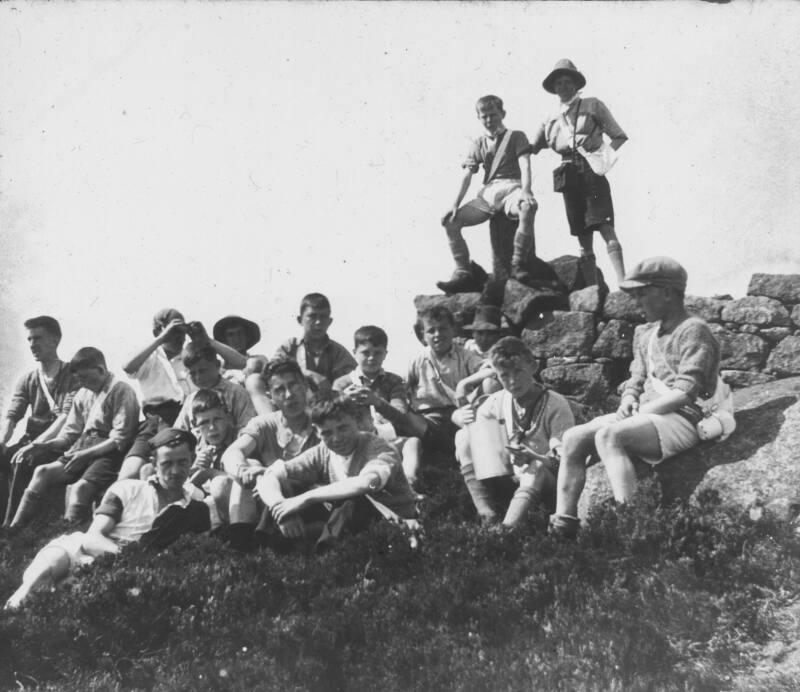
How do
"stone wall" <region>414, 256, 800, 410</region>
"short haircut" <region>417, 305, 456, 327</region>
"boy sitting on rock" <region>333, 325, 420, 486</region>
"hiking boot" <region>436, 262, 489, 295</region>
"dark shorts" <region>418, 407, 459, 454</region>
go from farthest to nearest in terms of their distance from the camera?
"hiking boot" <region>436, 262, 489, 295</region>
"stone wall" <region>414, 256, 800, 410</region>
"short haircut" <region>417, 305, 456, 327</region>
"dark shorts" <region>418, 407, 459, 454</region>
"boy sitting on rock" <region>333, 325, 420, 486</region>

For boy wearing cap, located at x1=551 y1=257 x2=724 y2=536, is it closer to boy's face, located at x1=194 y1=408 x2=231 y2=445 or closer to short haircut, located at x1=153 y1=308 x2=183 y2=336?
boy's face, located at x1=194 y1=408 x2=231 y2=445

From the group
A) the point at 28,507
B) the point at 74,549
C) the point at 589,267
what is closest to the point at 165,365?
the point at 28,507

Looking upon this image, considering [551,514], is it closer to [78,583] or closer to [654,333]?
[654,333]

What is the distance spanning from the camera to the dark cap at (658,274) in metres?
6.35

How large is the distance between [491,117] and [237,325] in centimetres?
381

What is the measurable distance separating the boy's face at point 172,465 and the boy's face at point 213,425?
1.93 ft

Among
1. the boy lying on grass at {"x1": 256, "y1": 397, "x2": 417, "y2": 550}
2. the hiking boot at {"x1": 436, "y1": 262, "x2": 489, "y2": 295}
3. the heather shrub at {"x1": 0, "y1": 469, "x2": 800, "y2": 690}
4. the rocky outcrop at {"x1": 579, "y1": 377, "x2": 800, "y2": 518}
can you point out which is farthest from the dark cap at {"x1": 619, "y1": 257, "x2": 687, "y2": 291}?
the hiking boot at {"x1": 436, "y1": 262, "x2": 489, "y2": 295}

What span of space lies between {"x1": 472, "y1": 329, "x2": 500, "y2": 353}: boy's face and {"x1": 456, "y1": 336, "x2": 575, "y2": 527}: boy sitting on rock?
2.69 metres

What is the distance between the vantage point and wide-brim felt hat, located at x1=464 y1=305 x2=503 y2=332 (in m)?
10.1

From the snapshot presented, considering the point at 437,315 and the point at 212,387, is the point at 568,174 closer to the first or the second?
the point at 437,315

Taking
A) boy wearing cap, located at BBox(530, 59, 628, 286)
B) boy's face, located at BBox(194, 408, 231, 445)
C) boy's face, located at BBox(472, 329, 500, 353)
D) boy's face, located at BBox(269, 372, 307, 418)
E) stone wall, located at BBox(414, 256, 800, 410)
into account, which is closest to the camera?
A: boy's face, located at BBox(269, 372, 307, 418)

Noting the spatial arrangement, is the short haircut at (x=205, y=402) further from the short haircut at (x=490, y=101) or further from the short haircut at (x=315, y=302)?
the short haircut at (x=490, y=101)

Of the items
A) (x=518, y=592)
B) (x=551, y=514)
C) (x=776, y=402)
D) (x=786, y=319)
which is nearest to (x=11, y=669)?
(x=518, y=592)

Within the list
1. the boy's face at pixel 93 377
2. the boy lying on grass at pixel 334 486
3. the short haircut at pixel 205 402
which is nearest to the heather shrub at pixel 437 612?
→ the boy lying on grass at pixel 334 486
